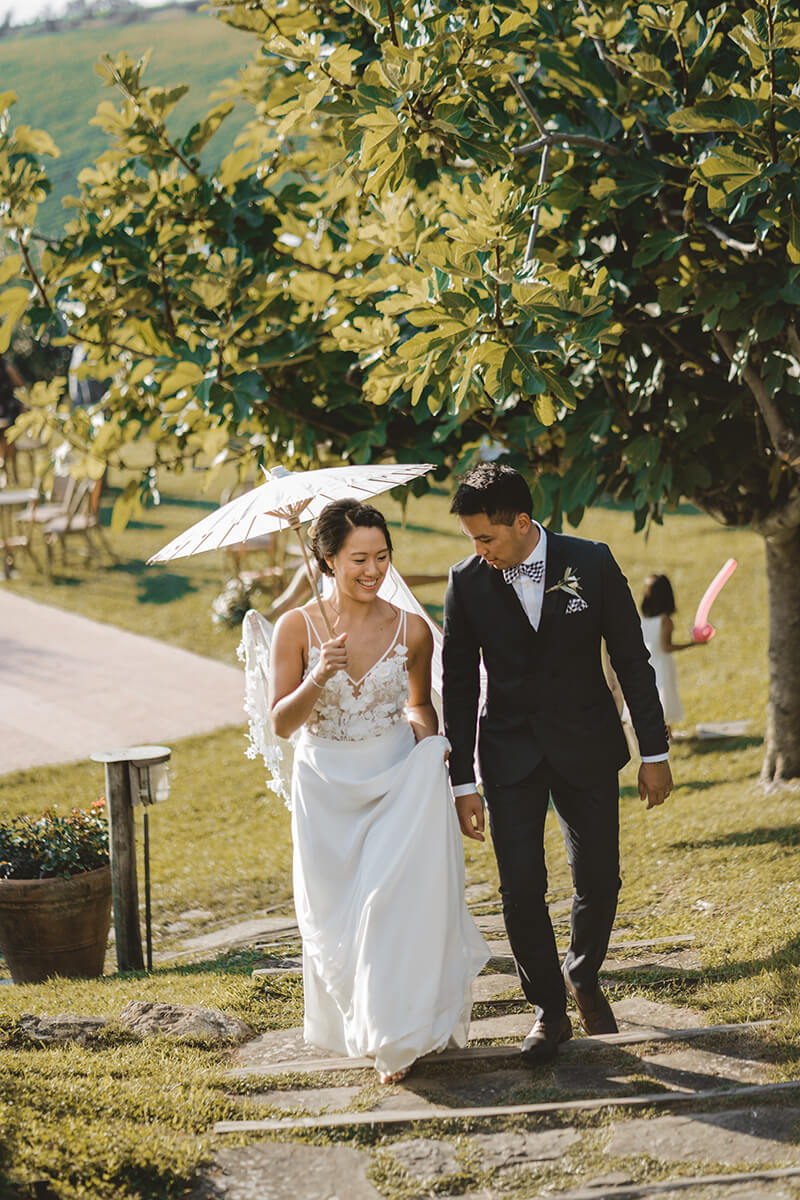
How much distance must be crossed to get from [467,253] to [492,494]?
949 mm

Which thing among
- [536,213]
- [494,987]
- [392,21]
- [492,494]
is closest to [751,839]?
[494,987]

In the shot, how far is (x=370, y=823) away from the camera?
13.5 feet

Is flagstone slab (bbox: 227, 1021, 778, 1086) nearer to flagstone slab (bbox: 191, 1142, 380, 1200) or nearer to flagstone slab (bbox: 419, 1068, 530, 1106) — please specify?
flagstone slab (bbox: 419, 1068, 530, 1106)

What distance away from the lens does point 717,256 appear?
223 inches

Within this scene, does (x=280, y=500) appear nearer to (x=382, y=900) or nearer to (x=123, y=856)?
(x=382, y=900)

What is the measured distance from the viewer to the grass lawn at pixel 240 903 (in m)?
3.38

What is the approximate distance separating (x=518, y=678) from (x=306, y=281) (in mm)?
3044

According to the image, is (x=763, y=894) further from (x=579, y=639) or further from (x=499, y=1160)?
(x=499, y=1160)

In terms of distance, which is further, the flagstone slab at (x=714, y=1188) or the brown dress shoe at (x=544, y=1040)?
the brown dress shoe at (x=544, y=1040)

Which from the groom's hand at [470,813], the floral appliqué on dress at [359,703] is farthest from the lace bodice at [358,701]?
the groom's hand at [470,813]

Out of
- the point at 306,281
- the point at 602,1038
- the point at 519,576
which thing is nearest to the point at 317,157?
the point at 306,281

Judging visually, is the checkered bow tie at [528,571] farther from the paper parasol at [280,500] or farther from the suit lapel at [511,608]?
the paper parasol at [280,500]

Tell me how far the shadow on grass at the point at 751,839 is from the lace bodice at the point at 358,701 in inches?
116

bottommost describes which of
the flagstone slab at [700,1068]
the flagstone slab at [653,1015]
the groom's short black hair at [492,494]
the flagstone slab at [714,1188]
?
the flagstone slab at [653,1015]
